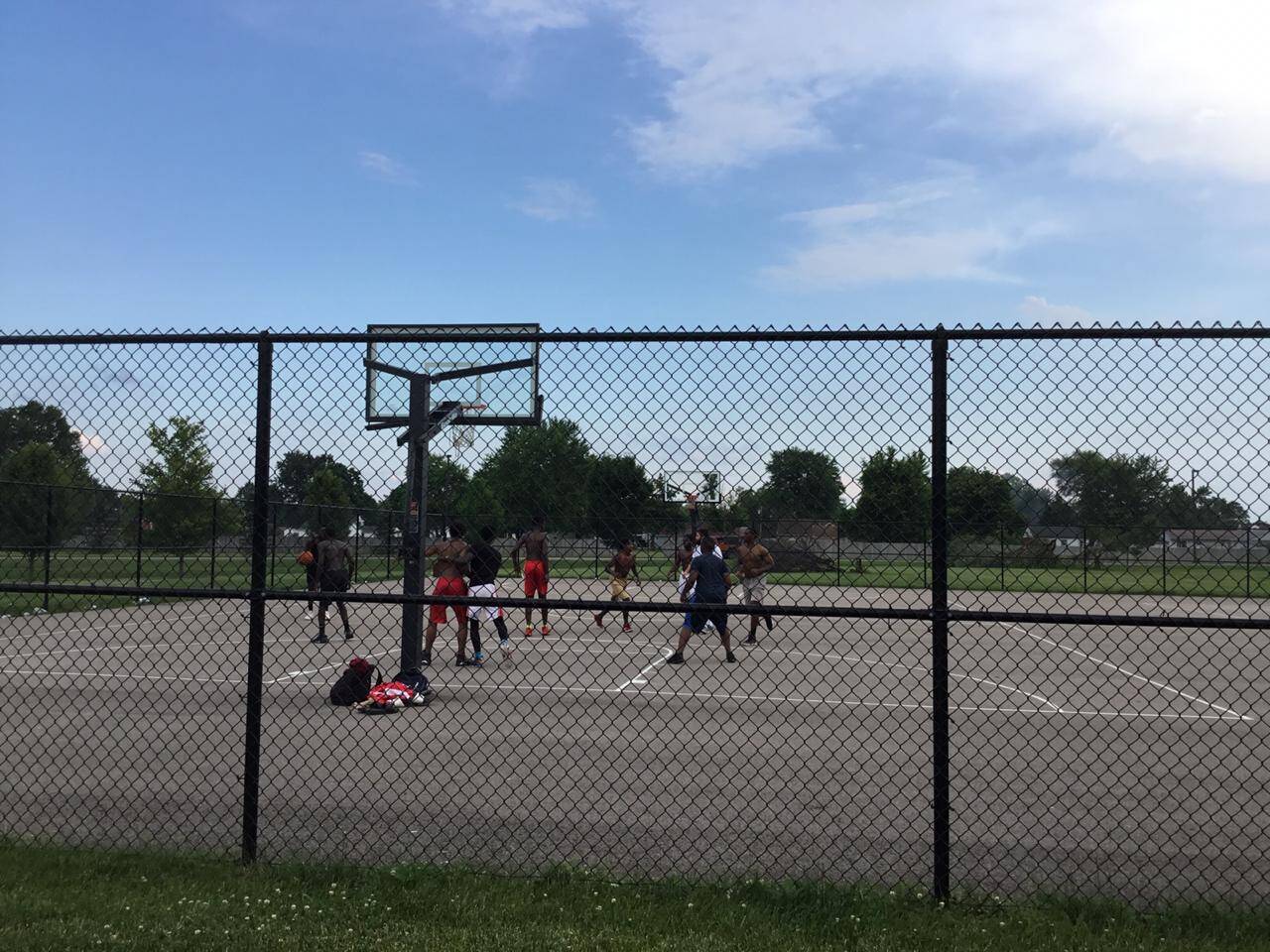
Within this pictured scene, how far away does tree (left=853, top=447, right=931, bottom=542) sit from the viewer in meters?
4.94

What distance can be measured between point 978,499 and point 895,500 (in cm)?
37

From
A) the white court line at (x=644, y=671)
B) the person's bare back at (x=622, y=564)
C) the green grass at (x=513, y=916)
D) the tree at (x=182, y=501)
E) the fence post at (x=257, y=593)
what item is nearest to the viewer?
the green grass at (x=513, y=916)

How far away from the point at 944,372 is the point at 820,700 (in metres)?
7.12

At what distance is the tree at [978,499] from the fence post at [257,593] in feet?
10.6

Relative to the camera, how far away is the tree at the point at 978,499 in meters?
4.95

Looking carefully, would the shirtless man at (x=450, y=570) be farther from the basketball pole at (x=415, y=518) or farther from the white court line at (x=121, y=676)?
the white court line at (x=121, y=676)

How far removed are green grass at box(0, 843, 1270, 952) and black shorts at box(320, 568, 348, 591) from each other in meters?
11.1

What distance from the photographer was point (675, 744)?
862 cm

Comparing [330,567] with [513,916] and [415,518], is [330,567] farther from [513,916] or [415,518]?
[513,916]

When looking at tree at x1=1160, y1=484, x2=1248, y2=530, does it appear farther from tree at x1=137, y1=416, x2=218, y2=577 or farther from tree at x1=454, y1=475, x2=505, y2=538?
tree at x1=137, y1=416, x2=218, y2=577

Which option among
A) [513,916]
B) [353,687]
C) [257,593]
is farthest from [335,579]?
[513,916]

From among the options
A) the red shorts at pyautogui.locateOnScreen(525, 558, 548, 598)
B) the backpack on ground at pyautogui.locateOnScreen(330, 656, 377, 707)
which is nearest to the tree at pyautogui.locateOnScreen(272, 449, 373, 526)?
the red shorts at pyautogui.locateOnScreen(525, 558, 548, 598)

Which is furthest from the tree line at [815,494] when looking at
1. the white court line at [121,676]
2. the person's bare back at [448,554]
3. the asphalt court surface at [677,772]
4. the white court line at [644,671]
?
the white court line at [121,676]

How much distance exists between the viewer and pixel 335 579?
635 inches
